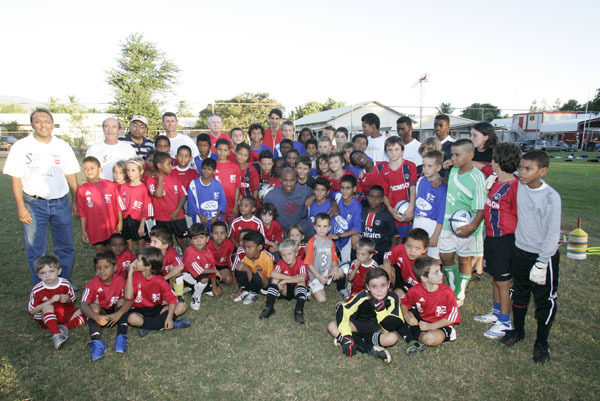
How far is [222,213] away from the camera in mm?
5445

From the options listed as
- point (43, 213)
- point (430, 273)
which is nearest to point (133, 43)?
point (43, 213)

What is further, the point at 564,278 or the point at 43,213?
the point at 564,278

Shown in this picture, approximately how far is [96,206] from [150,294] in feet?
5.39

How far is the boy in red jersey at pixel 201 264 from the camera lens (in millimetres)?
4464

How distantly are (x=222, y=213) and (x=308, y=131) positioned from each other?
298cm

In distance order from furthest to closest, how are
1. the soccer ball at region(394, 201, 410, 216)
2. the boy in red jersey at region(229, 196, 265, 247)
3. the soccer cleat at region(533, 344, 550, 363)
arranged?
the boy in red jersey at region(229, 196, 265, 247) < the soccer ball at region(394, 201, 410, 216) < the soccer cleat at region(533, 344, 550, 363)

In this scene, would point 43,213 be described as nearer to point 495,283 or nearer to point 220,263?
point 220,263

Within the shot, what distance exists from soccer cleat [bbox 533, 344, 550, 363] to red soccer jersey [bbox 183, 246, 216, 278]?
3666 millimetres

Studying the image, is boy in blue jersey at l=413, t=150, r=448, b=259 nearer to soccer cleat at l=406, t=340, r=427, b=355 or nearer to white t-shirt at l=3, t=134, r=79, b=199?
soccer cleat at l=406, t=340, r=427, b=355

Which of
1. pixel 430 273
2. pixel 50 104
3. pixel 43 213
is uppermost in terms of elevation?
pixel 50 104

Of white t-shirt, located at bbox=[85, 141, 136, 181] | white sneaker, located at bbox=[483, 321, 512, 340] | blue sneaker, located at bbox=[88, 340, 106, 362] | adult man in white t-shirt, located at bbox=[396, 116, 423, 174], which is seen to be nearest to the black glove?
white sneaker, located at bbox=[483, 321, 512, 340]

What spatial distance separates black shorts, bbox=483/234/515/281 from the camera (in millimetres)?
3488

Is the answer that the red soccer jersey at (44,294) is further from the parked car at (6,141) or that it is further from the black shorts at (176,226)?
the parked car at (6,141)

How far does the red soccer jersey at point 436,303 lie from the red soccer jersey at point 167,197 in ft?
11.8
